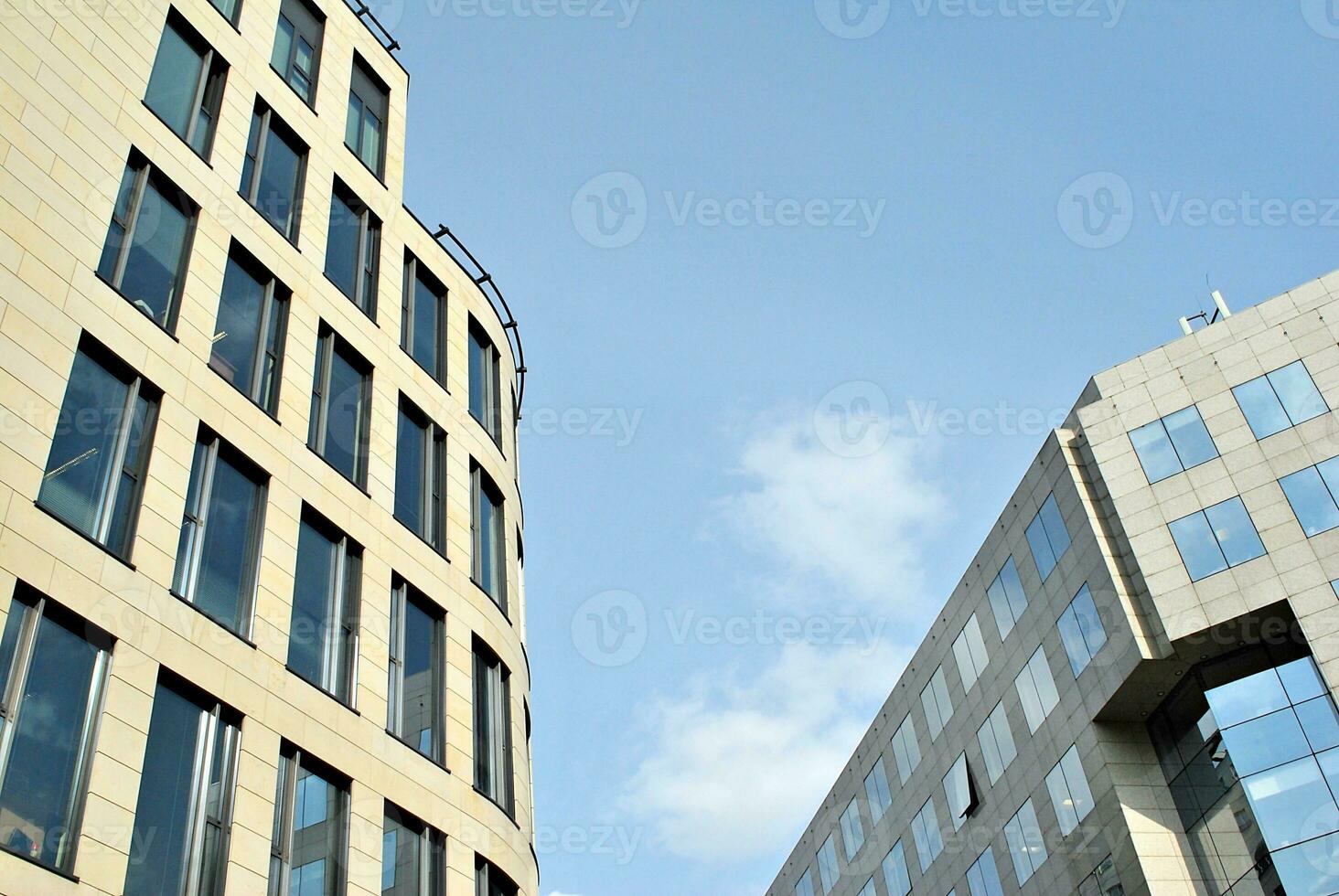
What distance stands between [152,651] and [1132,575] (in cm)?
3012

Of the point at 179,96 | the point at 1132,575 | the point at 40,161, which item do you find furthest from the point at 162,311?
the point at 1132,575

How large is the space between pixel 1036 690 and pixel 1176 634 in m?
8.35

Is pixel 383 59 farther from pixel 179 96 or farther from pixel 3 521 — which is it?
pixel 3 521

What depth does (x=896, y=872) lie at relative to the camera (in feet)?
185

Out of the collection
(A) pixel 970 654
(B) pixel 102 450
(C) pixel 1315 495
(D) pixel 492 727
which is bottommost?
(D) pixel 492 727

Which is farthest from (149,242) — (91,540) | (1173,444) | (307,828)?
(1173,444)

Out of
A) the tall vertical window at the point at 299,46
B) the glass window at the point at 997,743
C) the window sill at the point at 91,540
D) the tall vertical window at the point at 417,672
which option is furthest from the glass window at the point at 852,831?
the window sill at the point at 91,540

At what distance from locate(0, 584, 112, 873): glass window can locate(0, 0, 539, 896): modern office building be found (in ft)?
0.12

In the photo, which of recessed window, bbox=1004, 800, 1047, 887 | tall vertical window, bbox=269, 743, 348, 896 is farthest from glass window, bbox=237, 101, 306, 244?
recessed window, bbox=1004, 800, 1047, 887

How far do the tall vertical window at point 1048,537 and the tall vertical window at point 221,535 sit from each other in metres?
28.8

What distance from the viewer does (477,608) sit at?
29.1 meters

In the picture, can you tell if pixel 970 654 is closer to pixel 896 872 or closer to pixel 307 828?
pixel 896 872

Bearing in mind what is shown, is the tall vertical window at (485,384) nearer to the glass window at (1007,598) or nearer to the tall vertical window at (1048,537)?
the tall vertical window at (1048,537)

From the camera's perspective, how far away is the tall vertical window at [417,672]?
2517 cm
